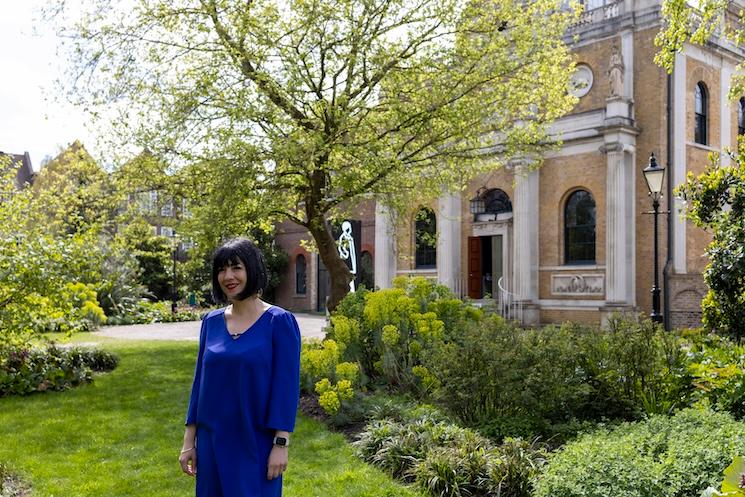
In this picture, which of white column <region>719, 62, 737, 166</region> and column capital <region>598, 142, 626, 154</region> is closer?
column capital <region>598, 142, 626, 154</region>

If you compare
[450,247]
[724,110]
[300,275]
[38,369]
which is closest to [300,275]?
[300,275]

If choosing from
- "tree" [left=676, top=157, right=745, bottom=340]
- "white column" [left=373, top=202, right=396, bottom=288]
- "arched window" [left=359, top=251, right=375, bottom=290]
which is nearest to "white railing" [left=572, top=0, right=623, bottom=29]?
"white column" [left=373, top=202, right=396, bottom=288]

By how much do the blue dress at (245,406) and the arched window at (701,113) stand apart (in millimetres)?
21611

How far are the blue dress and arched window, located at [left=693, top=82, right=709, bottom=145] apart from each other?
21.6m

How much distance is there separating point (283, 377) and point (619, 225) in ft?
62.0

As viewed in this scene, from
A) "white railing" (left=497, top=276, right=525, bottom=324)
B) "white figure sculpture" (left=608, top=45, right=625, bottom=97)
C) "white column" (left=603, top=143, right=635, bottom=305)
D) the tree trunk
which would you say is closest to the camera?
the tree trunk

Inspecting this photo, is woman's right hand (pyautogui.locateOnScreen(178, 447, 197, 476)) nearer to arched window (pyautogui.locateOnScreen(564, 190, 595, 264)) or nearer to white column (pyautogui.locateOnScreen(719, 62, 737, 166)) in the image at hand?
arched window (pyautogui.locateOnScreen(564, 190, 595, 264))

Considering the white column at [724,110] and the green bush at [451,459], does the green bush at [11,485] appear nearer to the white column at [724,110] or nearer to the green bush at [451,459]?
the green bush at [451,459]

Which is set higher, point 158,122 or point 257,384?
point 158,122

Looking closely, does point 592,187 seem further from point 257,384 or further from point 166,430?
point 257,384

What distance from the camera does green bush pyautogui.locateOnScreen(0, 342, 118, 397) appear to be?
9.80 meters

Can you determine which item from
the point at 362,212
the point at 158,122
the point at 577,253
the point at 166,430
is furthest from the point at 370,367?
the point at 362,212

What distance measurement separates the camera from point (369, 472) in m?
5.99

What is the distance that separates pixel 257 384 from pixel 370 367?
21.6 feet
